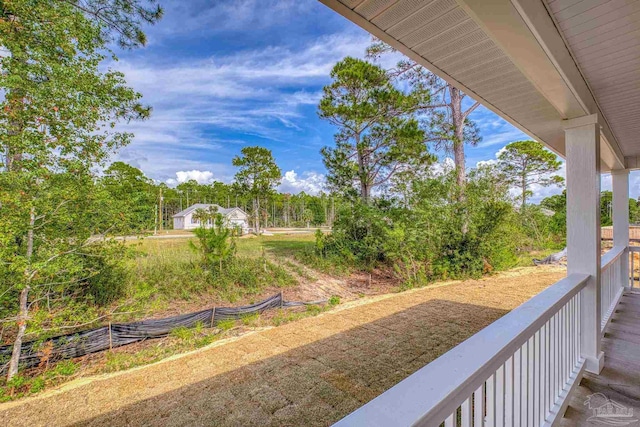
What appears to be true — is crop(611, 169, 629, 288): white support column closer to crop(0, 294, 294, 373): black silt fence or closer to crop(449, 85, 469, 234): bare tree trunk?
crop(449, 85, 469, 234): bare tree trunk

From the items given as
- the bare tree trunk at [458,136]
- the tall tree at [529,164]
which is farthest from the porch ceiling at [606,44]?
the tall tree at [529,164]

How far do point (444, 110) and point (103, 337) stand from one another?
8369 millimetres

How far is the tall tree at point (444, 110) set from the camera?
23.4ft

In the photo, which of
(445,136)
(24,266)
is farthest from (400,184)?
(24,266)

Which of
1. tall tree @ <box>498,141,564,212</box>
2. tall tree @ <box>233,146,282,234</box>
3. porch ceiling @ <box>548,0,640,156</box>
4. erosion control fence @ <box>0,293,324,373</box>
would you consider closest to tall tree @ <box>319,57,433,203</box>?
erosion control fence @ <box>0,293,324,373</box>

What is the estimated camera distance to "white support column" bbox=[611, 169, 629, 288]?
3814 millimetres

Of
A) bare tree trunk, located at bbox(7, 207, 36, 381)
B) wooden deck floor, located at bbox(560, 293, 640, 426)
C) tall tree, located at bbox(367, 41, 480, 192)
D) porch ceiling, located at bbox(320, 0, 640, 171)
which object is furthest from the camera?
tall tree, located at bbox(367, 41, 480, 192)

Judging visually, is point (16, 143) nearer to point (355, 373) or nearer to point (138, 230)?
point (138, 230)

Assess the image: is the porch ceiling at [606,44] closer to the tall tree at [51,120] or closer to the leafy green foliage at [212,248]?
the tall tree at [51,120]

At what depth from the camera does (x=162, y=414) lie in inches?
84.1

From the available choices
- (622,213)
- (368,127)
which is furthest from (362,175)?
(622,213)

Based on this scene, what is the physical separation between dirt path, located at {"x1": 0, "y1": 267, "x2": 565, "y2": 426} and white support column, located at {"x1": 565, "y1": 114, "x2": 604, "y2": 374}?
1.32 m

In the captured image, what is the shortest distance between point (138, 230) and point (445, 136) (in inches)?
280

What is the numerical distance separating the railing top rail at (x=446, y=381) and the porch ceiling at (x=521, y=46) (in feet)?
3.62
